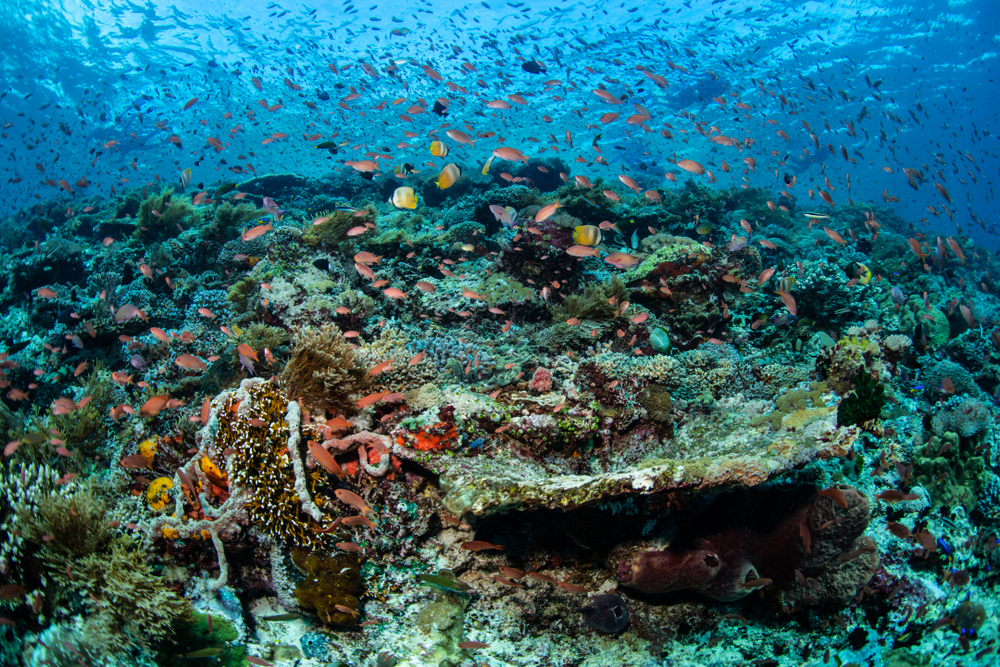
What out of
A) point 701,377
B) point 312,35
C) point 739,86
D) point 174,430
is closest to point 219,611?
point 174,430

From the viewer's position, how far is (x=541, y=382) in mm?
4496

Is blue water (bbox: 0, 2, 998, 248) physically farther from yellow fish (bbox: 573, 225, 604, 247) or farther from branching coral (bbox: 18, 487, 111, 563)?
branching coral (bbox: 18, 487, 111, 563)

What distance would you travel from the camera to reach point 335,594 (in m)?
3.24

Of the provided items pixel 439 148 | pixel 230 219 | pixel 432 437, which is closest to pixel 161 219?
pixel 230 219

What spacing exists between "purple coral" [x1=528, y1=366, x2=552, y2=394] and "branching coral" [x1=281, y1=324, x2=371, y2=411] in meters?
1.80

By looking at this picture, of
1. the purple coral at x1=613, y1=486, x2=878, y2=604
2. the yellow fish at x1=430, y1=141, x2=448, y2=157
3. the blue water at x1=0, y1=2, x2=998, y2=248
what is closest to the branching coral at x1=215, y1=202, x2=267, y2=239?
the yellow fish at x1=430, y1=141, x2=448, y2=157

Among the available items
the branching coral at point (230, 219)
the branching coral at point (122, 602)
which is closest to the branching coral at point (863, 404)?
the branching coral at point (122, 602)

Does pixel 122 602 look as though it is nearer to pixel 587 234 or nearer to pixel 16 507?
pixel 16 507

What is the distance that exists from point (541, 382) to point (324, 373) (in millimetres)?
2275

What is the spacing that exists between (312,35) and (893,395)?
155 feet

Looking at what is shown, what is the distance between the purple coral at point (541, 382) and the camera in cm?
446

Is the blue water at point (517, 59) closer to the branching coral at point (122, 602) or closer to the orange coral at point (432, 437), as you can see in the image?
the orange coral at point (432, 437)

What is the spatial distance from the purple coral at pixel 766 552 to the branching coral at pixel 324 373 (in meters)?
2.94

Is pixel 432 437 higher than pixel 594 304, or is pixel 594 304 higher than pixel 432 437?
pixel 432 437
